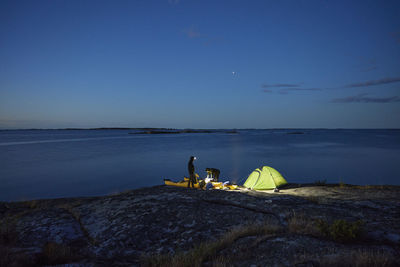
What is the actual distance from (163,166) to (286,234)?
30200 millimetres

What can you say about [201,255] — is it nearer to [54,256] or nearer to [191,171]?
[54,256]

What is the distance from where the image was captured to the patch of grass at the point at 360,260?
368 cm

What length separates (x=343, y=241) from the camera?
5016mm

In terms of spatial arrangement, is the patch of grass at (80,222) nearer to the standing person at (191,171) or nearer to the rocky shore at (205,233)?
the rocky shore at (205,233)

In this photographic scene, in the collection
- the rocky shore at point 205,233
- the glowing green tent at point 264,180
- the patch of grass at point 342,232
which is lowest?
the glowing green tent at point 264,180

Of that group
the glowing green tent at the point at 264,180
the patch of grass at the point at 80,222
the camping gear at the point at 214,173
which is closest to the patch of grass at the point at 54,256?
the patch of grass at the point at 80,222

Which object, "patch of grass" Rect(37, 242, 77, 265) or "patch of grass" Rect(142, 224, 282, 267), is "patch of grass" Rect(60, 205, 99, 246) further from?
"patch of grass" Rect(142, 224, 282, 267)

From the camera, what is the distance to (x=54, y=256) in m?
4.52

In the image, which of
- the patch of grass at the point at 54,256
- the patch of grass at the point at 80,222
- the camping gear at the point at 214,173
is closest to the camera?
the patch of grass at the point at 54,256

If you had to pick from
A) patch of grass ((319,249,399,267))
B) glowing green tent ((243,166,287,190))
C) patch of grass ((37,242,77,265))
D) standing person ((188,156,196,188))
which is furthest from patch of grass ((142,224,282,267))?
glowing green tent ((243,166,287,190))

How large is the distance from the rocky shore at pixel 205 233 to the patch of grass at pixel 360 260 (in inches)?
0.6

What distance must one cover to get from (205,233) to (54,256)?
3.68 meters

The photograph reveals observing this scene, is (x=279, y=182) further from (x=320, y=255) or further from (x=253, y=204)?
(x=320, y=255)

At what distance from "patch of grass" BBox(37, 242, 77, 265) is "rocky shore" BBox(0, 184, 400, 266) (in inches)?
0.8
